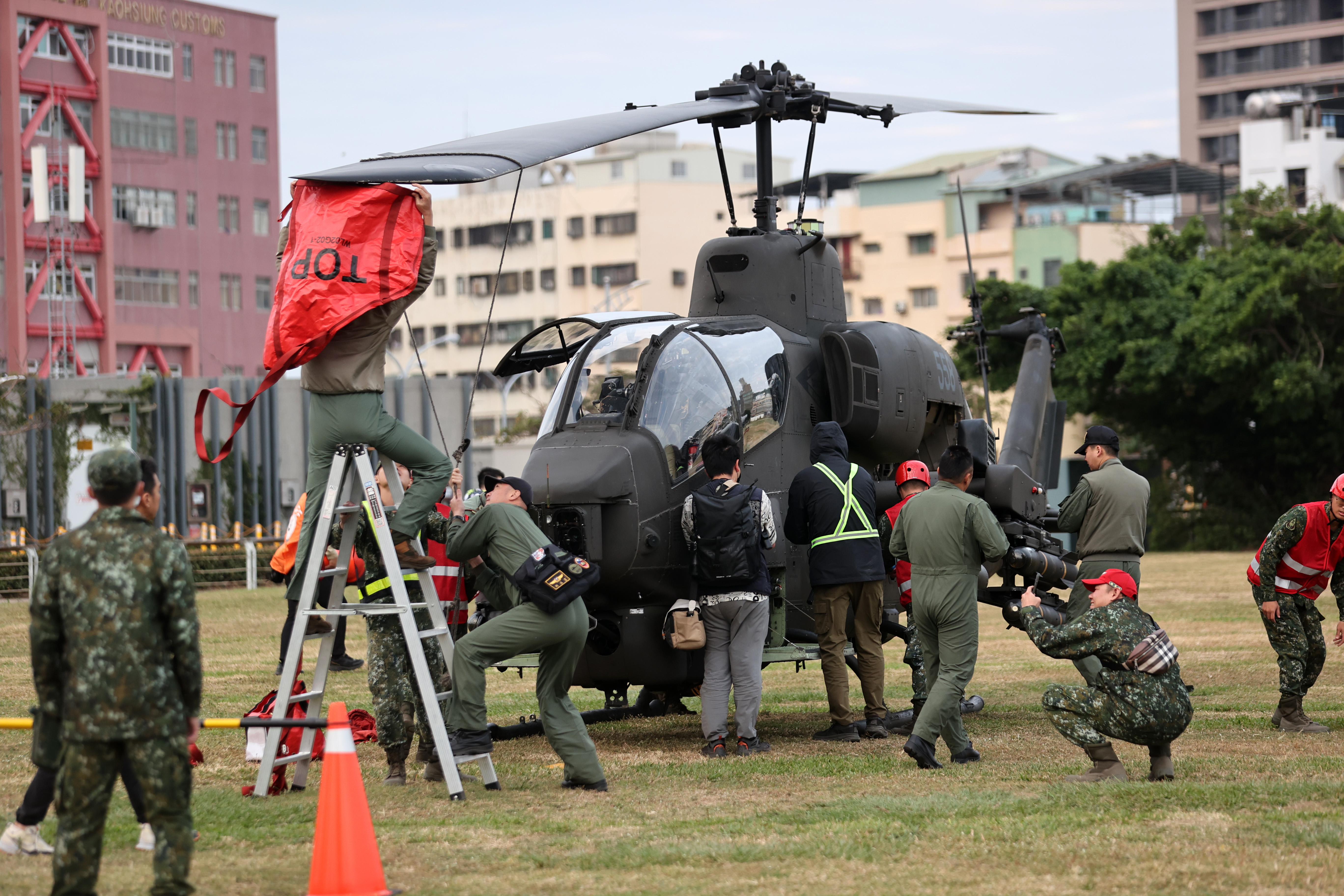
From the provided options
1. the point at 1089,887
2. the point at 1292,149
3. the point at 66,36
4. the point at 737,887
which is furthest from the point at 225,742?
the point at 1292,149

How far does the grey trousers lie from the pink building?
1808 inches

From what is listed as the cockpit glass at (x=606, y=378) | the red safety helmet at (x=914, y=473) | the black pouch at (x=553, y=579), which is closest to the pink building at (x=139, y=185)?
the cockpit glass at (x=606, y=378)

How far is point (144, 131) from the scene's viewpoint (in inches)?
2334

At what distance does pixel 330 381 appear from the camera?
905cm

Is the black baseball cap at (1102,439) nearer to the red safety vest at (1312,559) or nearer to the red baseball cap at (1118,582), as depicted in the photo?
the red safety vest at (1312,559)

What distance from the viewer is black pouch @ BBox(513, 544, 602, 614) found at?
29.8 ft

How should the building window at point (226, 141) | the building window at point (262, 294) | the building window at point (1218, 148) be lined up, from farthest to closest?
the building window at point (1218, 148) < the building window at point (262, 294) < the building window at point (226, 141)

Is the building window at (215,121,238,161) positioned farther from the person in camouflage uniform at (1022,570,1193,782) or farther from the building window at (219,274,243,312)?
the person in camouflage uniform at (1022,570,1193,782)

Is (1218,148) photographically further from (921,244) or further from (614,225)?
(614,225)

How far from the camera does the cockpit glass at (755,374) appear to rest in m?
11.6

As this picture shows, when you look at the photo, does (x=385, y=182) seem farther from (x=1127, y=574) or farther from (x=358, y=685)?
(x=358, y=685)

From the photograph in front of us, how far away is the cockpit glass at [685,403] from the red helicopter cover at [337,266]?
264cm

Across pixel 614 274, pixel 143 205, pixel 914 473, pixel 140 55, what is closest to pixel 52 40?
pixel 140 55

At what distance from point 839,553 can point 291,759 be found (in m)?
3.95
